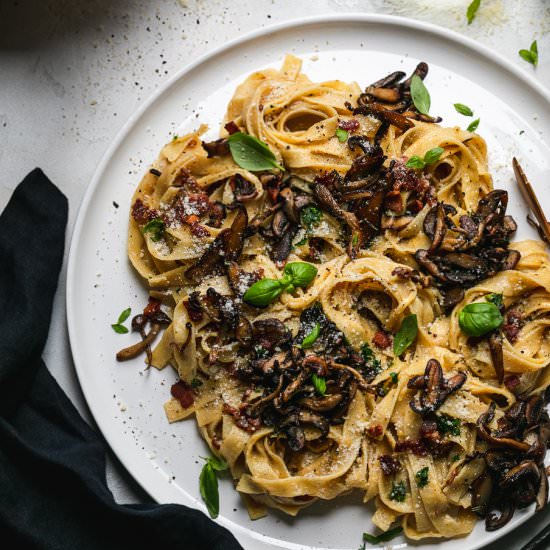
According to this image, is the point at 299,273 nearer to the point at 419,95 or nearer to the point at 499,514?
the point at 419,95

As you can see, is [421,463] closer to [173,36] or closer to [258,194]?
[258,194]

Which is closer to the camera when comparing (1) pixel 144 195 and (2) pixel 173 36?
(1) pixel 144 195

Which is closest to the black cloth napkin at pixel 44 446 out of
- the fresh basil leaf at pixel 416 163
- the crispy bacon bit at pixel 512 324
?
the crispy bacon bit at pixel 512 324

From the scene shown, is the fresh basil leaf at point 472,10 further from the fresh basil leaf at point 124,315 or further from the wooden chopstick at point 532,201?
the fresh basil leaf at point 124,315

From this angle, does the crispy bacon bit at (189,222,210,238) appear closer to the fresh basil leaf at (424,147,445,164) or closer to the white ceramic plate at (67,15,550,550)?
the white ceramic plate at (67,15,550,550)

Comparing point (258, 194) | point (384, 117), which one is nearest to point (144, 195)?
point (258, 194)

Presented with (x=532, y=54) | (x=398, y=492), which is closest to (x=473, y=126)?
(x=532, y=54)

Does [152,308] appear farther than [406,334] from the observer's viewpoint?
Yes

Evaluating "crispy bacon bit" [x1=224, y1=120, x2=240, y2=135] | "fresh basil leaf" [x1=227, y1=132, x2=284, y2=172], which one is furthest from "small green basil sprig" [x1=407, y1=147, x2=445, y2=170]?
"crispy bacon bit" [x1=224, y1=120, x2=240, y2=135]
